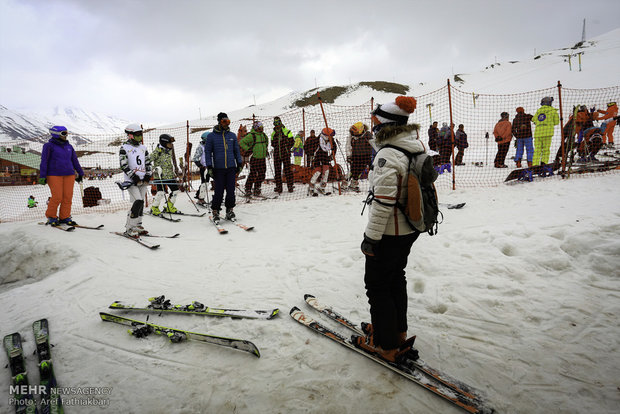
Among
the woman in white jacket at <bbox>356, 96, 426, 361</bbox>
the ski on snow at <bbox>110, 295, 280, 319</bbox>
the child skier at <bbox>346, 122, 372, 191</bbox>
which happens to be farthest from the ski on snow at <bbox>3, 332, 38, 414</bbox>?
the child skier at <bbox>346, 122, 372, 191</bbox>

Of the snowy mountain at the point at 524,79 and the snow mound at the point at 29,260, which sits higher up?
the snowy mountain at the point at 524,79

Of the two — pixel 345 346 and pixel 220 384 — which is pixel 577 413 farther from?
pixel 220 384

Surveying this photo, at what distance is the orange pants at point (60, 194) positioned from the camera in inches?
241

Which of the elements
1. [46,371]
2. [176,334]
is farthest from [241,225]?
[46,371]

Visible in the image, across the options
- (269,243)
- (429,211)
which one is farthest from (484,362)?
(269,243)

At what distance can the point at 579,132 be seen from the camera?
1033 centimetres

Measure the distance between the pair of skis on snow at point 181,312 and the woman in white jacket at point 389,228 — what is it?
109 cm

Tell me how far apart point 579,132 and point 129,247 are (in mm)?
14556

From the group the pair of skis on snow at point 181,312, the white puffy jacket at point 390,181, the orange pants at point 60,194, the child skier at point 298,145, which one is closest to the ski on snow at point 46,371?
the pair of skis on snow at point 181,312

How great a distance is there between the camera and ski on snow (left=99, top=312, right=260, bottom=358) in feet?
7.90

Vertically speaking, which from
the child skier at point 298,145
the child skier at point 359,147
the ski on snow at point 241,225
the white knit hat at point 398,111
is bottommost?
the ski on snow at point 241,225

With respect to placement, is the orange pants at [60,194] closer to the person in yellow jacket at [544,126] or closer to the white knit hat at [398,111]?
the white knit hat at [398,111]

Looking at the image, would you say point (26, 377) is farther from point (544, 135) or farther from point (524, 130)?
point (524, 130)

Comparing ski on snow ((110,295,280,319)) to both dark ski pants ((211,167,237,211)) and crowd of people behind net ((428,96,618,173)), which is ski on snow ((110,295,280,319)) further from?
crowd of people behind net ((428,96,618,173))
